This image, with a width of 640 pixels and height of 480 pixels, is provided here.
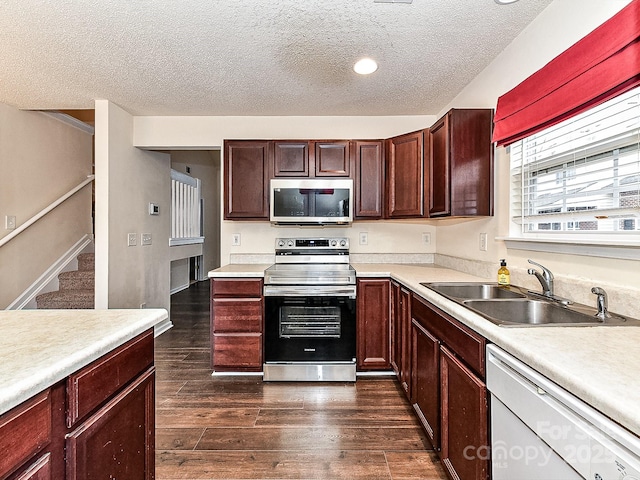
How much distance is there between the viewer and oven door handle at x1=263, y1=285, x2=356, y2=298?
2.60 meters

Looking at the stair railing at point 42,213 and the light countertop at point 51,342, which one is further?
the stair railing at point 42,213

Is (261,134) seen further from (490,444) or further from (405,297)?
(490,444)

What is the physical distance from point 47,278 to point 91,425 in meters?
3.76

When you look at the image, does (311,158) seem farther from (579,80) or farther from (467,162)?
(579,80)

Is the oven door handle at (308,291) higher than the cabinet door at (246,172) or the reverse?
the reverse

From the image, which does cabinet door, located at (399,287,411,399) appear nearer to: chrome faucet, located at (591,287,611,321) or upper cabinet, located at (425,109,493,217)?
upper cabinet, located at (425,109,493,217)

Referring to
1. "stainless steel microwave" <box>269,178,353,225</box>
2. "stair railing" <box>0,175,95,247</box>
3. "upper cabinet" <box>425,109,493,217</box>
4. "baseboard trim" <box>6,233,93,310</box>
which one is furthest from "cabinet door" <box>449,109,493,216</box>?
"baseboard trim" <box>6,233,93,310</box>

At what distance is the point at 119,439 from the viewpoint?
104 centimetres

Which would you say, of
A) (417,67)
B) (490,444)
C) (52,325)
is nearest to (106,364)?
(52,325)

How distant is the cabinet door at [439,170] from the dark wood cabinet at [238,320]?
149 cm

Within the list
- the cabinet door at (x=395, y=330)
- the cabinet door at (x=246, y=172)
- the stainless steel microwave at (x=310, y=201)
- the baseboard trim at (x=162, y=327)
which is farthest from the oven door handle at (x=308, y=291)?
the baseboard trim at (x=162, y=327)

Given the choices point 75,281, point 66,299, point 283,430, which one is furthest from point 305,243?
point 75,281

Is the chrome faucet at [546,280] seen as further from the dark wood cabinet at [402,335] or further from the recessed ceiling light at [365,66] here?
the recessed ceiling light at [365,66]

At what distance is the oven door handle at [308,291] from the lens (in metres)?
2.60
